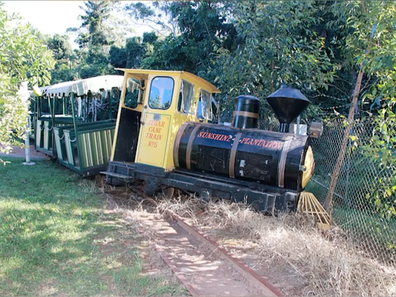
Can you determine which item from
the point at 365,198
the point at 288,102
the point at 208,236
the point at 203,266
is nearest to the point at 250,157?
the point at 288,102

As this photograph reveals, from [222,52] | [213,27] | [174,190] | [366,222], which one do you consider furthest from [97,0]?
[366,222]

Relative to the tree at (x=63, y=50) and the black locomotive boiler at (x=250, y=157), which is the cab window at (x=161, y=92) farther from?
the tree at (x=63, y=50)

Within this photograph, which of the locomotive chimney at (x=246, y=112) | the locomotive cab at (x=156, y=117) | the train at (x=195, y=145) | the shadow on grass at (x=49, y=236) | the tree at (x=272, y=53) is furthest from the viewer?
the tree at (x=272, y=53)

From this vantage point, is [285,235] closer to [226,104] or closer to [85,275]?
[85,275]

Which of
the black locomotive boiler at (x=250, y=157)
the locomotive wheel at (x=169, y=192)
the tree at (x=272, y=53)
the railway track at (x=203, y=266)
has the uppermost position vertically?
the tree at (x=272, y=53)

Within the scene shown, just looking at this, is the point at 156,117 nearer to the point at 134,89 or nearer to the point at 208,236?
the point at 134,89

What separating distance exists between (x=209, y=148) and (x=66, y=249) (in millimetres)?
2800

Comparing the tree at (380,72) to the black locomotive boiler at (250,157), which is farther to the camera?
the black locomotive boiler at (250,157)

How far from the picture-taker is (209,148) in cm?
566

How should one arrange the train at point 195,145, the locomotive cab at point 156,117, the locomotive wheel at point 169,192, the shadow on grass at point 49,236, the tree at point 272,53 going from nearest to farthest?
1. the shadow on grass at point 49,236
2. the train at point 195,145
3. the locomotive cab at point 156,117
4. the locomotive wheel at point 169,192
5. the tree at point 272,53

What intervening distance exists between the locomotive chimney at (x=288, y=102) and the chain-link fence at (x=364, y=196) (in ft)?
2.36

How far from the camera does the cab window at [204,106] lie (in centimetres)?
706

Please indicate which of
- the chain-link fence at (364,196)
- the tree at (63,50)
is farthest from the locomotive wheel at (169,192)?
the tree at (63,50)

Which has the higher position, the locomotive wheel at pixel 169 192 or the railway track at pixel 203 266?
the locomotive wheel at pixel 169 192
